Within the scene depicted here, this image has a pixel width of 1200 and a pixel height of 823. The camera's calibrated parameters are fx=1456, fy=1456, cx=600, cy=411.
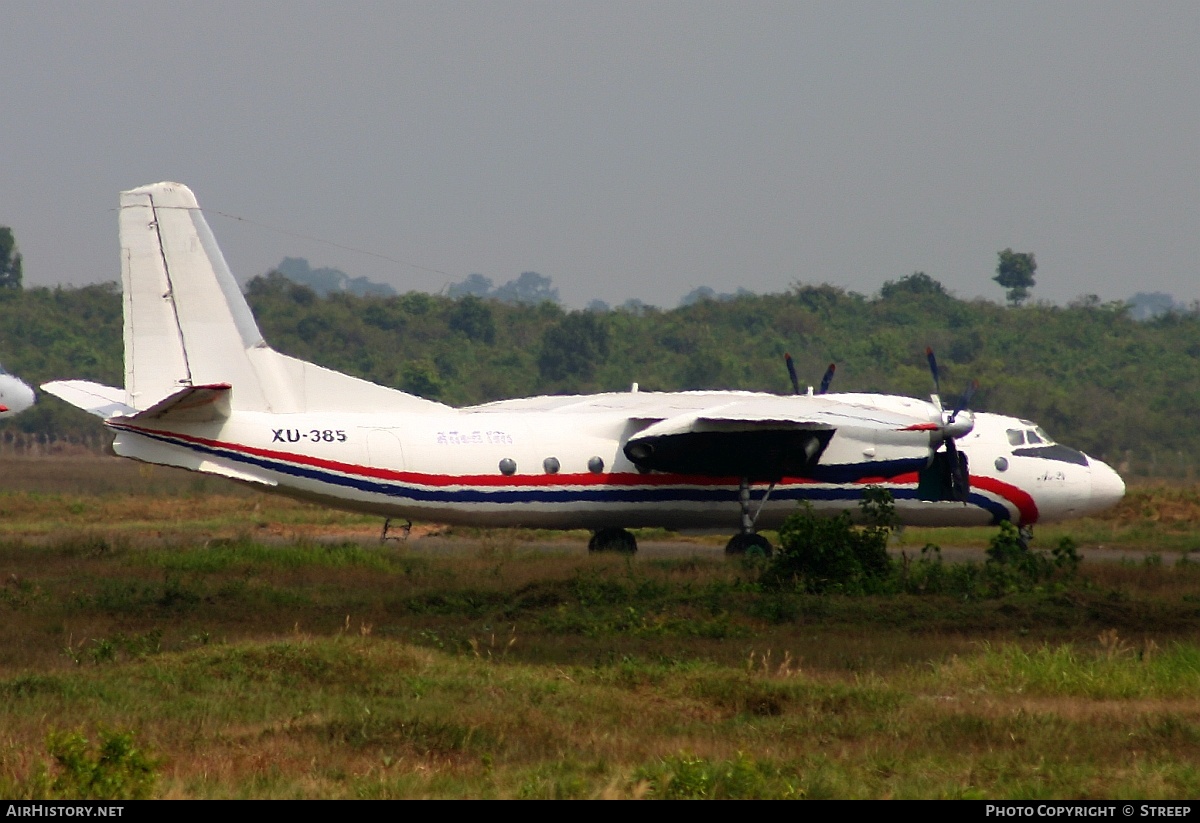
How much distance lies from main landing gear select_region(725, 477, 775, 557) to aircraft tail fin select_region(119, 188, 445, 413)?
8673 mm

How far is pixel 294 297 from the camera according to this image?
9844 centimetres

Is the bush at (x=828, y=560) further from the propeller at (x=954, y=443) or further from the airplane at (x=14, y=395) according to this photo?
the airplane at (x=14, y=395)

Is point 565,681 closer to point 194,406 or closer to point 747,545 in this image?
point 194,406

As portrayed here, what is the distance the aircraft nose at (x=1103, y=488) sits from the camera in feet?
96.6

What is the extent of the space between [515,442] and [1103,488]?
12205mm

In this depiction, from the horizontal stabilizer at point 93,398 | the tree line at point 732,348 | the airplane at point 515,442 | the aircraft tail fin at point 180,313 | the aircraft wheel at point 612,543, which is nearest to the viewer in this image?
the horizontal stabilizer at point 93,398

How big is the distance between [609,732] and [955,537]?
24.6m

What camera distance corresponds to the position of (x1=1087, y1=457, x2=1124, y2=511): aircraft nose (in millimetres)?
29453

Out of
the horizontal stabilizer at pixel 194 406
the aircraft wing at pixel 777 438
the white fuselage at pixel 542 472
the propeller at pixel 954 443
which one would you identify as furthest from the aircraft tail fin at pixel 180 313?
the propeller at pixel 954 443

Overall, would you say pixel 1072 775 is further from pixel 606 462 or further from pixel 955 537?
pixel 955 537

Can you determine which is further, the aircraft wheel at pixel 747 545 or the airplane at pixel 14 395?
the airplane at pixel 14 395

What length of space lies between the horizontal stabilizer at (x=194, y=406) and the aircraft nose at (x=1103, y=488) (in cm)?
1711

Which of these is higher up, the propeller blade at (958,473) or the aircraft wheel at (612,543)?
the propeller blade at (958,473)

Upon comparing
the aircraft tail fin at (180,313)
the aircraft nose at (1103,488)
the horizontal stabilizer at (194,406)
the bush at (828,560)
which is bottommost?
the bush at (828,560)
